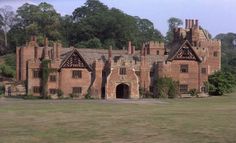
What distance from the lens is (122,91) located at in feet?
240

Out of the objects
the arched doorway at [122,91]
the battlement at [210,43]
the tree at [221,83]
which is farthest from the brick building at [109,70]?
the battlement at [210,43]

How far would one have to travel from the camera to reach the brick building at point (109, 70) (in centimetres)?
7038

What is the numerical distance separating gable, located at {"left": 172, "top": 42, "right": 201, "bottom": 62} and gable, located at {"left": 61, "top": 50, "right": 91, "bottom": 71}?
14.2 metres

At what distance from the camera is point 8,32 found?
133000 mm

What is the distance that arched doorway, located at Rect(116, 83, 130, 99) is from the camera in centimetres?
7206

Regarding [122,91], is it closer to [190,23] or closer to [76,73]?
[76,73]

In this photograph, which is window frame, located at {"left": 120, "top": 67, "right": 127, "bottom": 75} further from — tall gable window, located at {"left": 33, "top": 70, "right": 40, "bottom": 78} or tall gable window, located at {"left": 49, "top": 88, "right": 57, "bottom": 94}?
tall gable window, located at {"left": 33, "top": 70, "right": 40, "bottom": 78}

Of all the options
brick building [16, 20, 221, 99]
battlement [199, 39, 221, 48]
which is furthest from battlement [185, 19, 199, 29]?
brick building [16, 20, 221, 99]

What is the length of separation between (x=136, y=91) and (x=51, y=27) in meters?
52.7

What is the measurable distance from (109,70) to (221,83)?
18390 mm

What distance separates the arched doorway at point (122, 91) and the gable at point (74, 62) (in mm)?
5783

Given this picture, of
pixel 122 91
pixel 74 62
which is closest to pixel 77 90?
pixel 74 62

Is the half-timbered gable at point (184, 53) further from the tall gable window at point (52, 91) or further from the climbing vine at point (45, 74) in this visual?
the climbing vine at point (45, 74)

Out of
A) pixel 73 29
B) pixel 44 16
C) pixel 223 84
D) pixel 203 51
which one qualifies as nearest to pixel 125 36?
pixel 73 29
